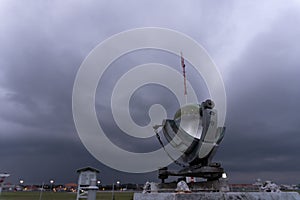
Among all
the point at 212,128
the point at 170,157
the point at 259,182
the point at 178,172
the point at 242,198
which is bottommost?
the point at 242,198

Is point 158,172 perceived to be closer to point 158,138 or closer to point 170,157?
point 170,157

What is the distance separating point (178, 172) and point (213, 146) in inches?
143

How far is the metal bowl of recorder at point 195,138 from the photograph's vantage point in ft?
53.2

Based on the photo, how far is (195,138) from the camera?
16.7 meters

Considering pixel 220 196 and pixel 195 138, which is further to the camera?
pixel 195 138

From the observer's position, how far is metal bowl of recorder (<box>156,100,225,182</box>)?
16.2m

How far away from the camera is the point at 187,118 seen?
17.7 metres

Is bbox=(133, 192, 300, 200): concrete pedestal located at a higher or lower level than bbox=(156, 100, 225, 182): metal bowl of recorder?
lower

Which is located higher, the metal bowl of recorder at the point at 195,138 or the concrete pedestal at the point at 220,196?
the metal bowl of recorder at the point at 195,138

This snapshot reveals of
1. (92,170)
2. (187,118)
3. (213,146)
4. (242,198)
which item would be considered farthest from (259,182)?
(92,170)

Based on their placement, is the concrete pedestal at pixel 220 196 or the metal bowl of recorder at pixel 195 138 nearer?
the concrete pedestal at pixel 220 196

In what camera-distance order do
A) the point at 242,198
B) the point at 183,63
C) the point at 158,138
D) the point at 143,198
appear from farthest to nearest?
the point at 183,63 < the point at 158,138 < the point at 143,198 < the point at 242,198

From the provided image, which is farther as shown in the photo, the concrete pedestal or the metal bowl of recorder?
the metal bowl of recorder

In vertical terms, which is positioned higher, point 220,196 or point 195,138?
point 195,138
